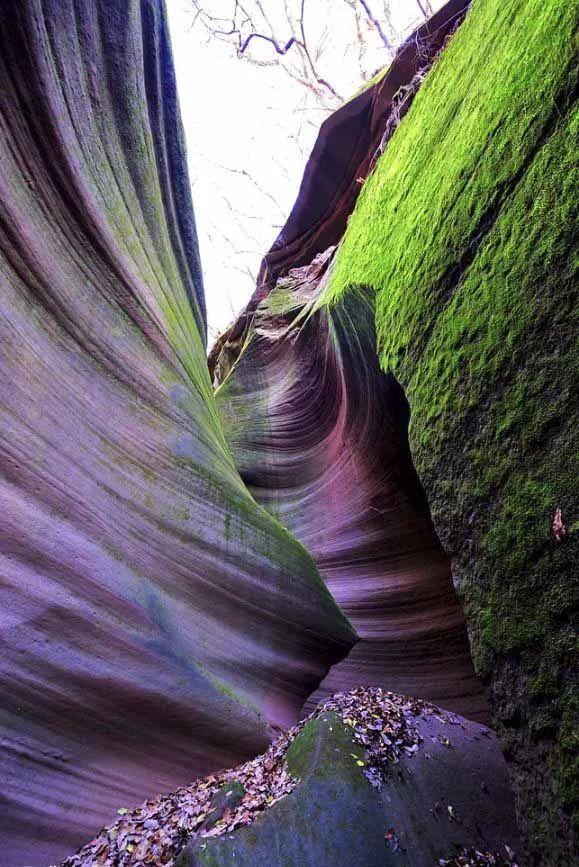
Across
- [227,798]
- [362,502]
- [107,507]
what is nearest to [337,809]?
[227,798]

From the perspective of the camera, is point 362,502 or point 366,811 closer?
point 366,811

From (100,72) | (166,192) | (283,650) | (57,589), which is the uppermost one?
(100,72)

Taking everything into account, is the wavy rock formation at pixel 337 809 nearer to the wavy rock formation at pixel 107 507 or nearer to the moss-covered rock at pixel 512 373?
the wavy rock formation at pixel 107 507

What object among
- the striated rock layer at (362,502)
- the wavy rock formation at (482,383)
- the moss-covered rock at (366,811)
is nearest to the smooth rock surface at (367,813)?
the moss-covered rock at (366,811)

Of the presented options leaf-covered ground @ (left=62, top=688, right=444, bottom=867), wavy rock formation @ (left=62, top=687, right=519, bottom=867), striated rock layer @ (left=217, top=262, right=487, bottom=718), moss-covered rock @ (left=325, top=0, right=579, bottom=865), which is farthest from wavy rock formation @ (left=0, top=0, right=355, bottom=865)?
moss-covered rock @ (left=325, top=0, right=579, bottom=865)

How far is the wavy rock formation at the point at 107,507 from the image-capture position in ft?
5.92

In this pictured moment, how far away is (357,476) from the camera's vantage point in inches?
144

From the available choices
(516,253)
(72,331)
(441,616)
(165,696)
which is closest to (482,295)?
(516,253)

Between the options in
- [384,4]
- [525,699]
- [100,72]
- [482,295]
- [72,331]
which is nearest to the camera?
[525,699]

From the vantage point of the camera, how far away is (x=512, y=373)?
163 cm

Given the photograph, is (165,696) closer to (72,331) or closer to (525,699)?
(525,699)

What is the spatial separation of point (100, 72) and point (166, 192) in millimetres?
660

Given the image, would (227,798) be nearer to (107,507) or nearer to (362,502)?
(107,507)

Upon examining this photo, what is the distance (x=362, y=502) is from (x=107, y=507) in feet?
6.42
